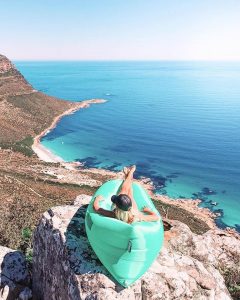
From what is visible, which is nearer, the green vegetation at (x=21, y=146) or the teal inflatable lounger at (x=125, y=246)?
the teal inflatable lounger at (x=125, y=246)

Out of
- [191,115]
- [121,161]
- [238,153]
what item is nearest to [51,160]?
[121,161]

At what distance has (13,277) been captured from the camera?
14047 millimetres

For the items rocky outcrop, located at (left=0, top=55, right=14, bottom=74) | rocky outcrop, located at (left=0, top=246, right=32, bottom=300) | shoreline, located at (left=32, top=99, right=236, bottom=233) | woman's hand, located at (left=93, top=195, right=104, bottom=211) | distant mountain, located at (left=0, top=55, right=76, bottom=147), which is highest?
woman's hand, located at (left=93, top=195, right=104, bottom=211)

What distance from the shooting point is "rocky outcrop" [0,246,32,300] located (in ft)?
43.7

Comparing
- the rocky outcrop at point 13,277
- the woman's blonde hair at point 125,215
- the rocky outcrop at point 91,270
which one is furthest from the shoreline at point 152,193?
the woman's blonde hair at point 125,215

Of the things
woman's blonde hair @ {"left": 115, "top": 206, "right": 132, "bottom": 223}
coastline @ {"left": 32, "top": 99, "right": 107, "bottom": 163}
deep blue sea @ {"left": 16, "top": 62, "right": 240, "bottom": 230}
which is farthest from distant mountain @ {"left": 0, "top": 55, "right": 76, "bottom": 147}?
woman's blonde hair @ {"left": 115, "top": 206, "right": 132, "bottom": 223}

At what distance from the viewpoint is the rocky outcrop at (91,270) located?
10516mm

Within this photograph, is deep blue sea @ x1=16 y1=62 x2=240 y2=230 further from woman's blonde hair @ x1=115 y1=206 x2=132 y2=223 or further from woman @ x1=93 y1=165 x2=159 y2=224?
woman's blonde hair @ x1=115 y1=206 x2=132 y2=223

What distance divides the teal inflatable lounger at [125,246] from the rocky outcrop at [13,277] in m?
4.30

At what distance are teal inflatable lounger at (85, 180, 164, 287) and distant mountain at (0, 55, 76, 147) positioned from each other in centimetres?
9002

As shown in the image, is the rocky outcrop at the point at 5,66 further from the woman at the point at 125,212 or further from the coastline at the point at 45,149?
the woman at the point at 125,212

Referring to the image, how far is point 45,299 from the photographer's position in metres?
12.7

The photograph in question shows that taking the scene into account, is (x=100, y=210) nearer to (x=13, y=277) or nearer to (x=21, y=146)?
(x=13, y=277)

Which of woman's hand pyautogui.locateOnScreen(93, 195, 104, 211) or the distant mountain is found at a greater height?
woman's hand pyautogui.locateOnScreen(93, 195, 104, 211)
